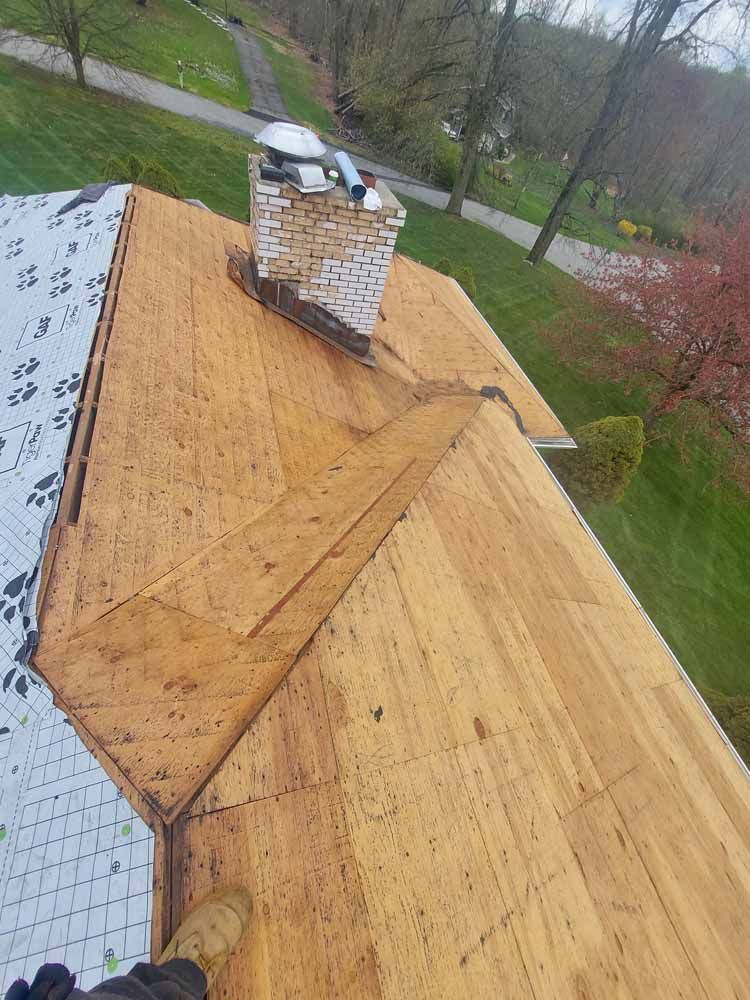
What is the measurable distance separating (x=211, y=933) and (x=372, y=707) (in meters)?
0.96

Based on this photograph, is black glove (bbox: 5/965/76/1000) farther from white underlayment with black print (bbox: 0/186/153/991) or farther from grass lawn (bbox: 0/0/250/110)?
grass lawn (bbox: 0/0/250/110)

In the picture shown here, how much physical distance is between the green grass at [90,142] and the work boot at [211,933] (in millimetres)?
15480

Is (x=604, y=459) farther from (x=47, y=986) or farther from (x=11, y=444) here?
(x=47, y=986)

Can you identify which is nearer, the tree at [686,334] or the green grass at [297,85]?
the tree at [686,334]

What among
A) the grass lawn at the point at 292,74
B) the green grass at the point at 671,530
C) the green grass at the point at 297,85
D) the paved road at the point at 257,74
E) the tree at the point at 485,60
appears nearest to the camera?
the green grass at the point at 671,530

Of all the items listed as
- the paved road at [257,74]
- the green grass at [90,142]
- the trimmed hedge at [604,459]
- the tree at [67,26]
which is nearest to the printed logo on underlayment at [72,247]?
the trimmed hedge at [604,459]

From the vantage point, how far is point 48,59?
16875 mm

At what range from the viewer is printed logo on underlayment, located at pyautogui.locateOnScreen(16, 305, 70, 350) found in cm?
357

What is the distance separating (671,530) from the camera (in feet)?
36.6

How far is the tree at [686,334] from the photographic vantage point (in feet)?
31.3

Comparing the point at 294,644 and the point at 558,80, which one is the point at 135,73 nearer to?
the point at 558,80

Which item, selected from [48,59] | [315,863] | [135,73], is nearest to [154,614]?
[315,863]

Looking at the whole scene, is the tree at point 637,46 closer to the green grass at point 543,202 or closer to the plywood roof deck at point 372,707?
the green grass at point 543,202

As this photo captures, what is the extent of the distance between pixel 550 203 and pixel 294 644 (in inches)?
1398
